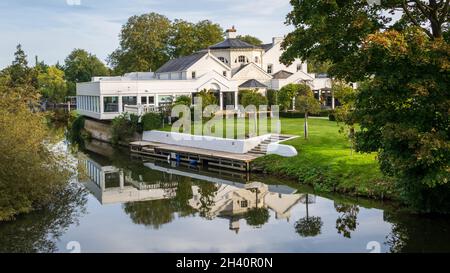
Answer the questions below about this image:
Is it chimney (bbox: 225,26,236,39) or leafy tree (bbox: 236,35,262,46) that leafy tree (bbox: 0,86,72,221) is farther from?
leafy tree (bbox: 236,35,262,46)

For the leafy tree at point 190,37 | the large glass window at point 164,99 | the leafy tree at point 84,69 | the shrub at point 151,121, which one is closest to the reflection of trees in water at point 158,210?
the shrub at point 151,121

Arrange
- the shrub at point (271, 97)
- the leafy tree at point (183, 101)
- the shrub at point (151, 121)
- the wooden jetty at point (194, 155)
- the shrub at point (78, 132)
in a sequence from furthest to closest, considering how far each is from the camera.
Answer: the shrub at point (78, 132)
the shrub at point (271, 97)
the leafy tree at point (183, 101)
the shrub at point (151, 121)
the wooden jetty at point (194, 155)

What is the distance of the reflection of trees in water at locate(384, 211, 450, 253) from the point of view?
13117 millimetres

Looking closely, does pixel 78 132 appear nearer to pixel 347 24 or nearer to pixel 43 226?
pixel 43 226

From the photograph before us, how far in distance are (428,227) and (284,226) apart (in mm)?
3876

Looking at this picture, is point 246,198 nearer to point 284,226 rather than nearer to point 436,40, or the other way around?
point 284,226

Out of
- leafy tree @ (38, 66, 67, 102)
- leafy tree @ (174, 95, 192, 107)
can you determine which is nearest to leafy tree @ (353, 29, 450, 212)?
leafy tree @ (174, 95, 192, 107)

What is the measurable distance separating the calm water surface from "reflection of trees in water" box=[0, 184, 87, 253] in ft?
0.08

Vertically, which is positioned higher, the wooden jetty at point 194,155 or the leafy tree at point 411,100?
the leafy tree at point 411,100

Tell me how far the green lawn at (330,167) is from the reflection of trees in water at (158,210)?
4652mm

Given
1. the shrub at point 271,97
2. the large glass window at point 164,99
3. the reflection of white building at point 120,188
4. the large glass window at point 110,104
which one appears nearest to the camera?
the reflection of white building at point 120,188

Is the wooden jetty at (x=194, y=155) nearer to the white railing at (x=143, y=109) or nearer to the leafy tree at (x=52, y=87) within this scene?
the white railing at (x=143, y=109)

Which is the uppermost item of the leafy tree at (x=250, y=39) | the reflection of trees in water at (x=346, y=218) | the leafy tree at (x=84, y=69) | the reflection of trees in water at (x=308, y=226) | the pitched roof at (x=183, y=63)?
the leafy tree at (x=250, y=39)

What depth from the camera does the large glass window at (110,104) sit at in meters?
38.6
